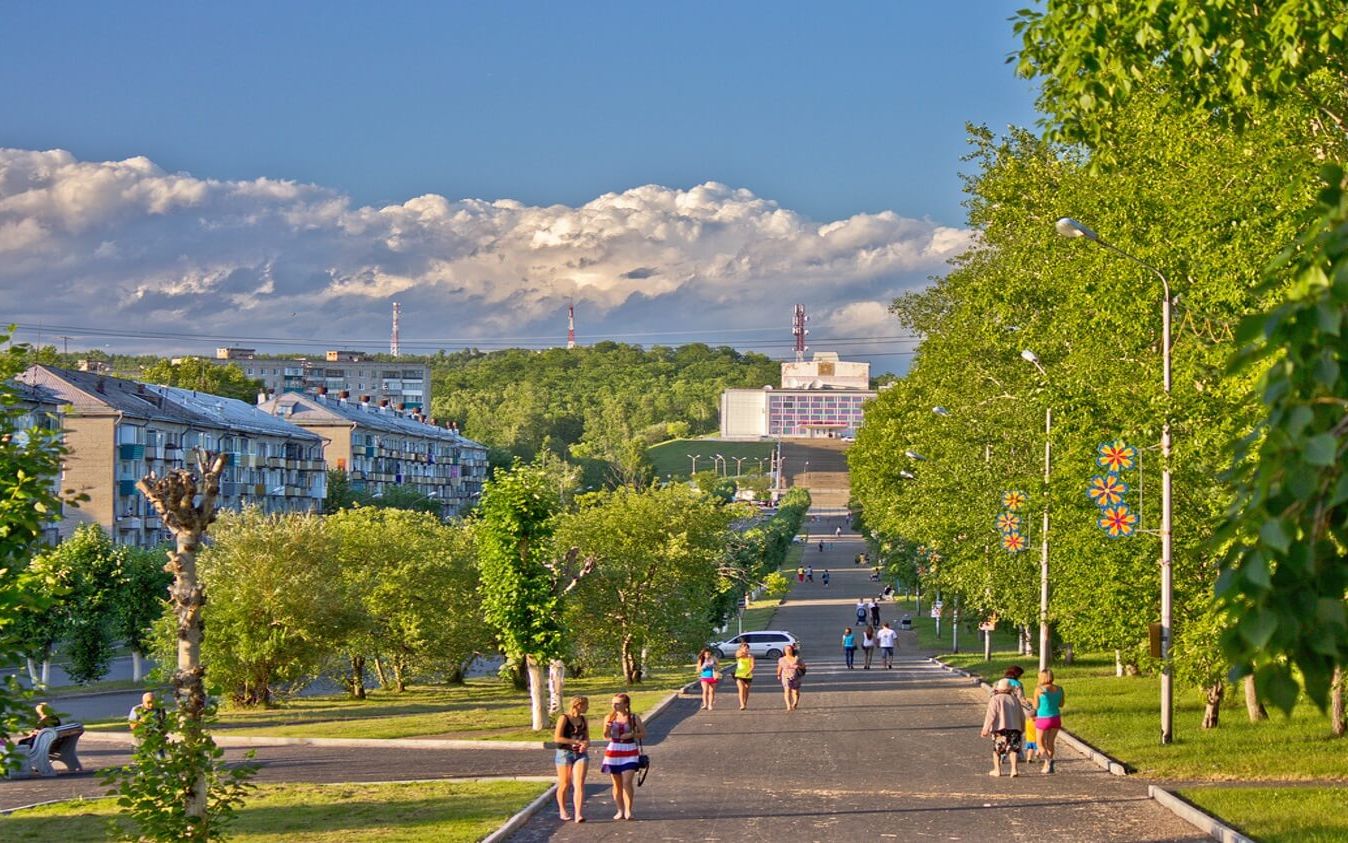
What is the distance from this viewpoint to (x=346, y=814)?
2100 centimetres

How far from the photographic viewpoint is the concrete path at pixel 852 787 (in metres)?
18.6

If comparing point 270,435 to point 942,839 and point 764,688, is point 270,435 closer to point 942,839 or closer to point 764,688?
point 764,688

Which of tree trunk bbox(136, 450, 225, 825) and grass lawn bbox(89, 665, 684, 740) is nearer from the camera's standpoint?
tree trunk bbox(136, 450, 225, 825)

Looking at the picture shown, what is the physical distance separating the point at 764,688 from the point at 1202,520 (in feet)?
77.2

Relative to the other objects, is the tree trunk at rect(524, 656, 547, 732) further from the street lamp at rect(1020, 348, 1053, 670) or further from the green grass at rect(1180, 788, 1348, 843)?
the green grass at rect(1180, 788, 1348, 843)

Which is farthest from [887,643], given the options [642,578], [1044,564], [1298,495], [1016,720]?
[1298,495]

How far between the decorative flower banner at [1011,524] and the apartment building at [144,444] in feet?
161

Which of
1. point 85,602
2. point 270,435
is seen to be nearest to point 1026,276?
point 85,602

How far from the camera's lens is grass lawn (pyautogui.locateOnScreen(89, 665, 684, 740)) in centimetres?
3550

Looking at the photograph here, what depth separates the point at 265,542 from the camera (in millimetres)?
47344

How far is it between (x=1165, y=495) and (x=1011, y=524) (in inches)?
505

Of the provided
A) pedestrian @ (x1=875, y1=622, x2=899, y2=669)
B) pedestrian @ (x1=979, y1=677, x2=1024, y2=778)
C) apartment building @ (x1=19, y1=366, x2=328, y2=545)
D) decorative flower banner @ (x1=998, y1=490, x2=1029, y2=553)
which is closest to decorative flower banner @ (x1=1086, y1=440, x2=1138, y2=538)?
pedestrian @ (x1=979, y1=677, x2=1024, y2=778)

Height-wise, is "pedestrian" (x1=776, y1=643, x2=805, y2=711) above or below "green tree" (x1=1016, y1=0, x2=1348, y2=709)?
below

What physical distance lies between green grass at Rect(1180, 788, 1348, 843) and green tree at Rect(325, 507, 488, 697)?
32256mm
